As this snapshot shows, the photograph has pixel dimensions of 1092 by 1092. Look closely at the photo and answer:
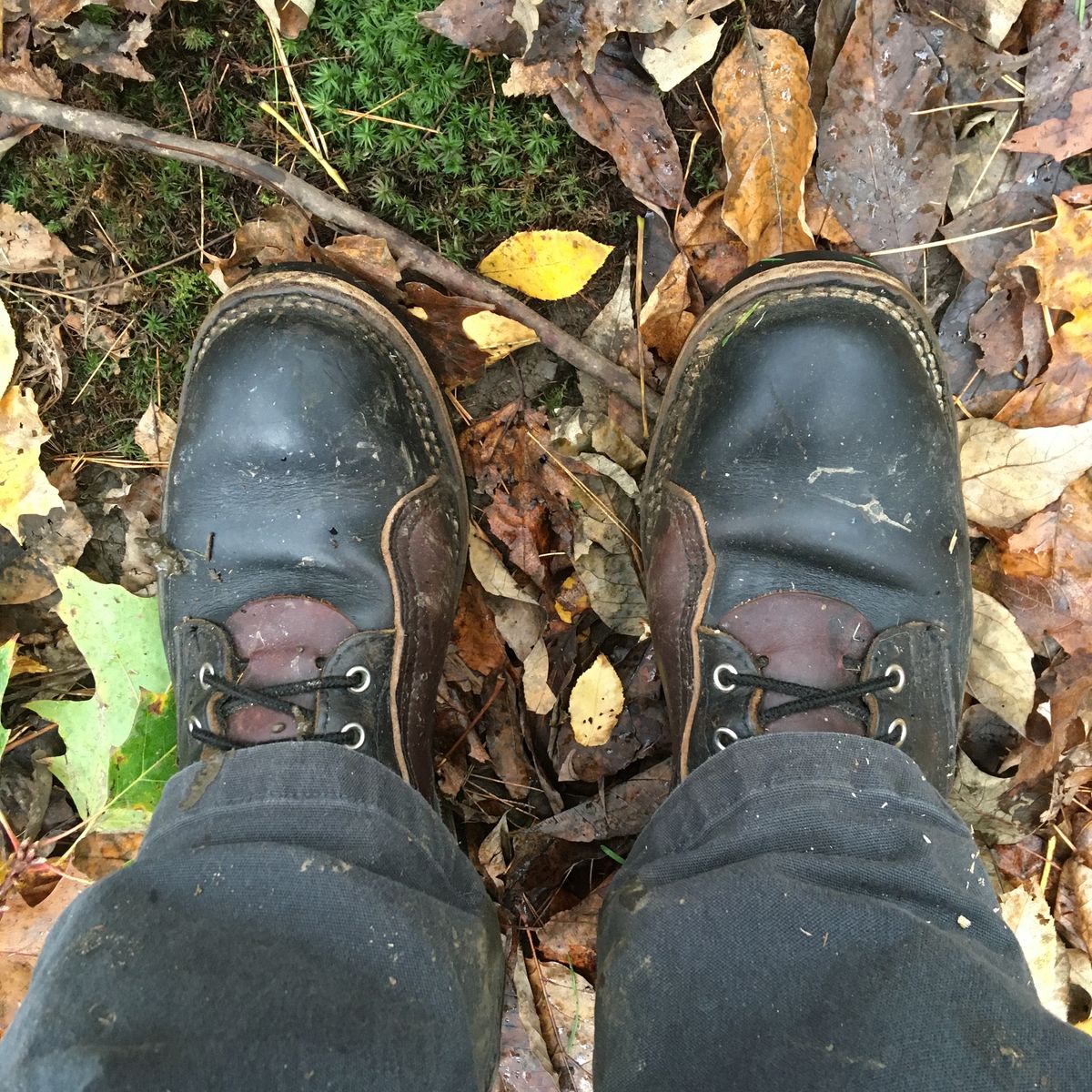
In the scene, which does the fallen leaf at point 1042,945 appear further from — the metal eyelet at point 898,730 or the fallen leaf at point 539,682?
the fallen leaf at point 539,682

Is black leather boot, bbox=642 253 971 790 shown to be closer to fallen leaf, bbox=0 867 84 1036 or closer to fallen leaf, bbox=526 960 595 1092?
fallen leaf, bbox=526 960 595 1092

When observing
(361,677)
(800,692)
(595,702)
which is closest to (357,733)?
(361,677)

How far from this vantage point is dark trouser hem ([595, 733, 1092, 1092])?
108 centimetres

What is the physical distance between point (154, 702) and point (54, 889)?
53cm

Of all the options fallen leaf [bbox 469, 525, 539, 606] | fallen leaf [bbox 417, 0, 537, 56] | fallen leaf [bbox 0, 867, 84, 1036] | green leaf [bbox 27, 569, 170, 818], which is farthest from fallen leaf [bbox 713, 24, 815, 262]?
fallen leaf [bbox 0, 867, 84, 1036]

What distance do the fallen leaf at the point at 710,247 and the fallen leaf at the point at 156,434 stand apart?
51.8 inches

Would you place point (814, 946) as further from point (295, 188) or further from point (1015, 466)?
point (295, 188)

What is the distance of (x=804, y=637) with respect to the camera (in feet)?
5.89

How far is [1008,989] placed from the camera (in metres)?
1.13

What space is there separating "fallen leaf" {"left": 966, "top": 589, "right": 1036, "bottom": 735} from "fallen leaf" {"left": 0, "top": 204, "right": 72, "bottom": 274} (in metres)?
2.33

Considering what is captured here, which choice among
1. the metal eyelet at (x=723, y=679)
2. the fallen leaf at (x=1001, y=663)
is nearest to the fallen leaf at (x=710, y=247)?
the metal eyelet at (x=723, y=679)

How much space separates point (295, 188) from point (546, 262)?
58 cm

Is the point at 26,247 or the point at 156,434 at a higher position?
the point at 26,247

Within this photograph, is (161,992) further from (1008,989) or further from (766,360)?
(766,360)
